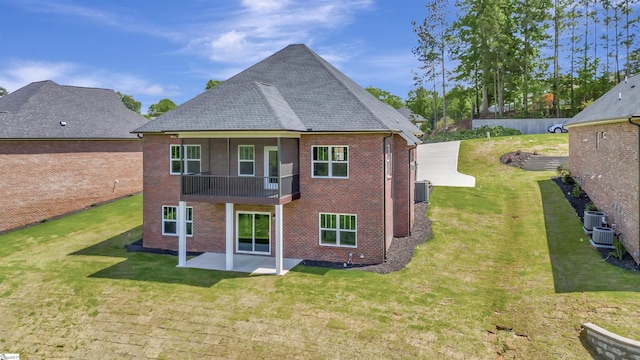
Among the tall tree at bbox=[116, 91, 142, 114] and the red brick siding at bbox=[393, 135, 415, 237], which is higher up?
the tall tree at bbox=[116, 91, 142, 114]

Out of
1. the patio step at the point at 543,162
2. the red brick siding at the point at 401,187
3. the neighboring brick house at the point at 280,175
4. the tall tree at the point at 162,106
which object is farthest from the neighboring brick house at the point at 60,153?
the tall tree at the point at 162,106

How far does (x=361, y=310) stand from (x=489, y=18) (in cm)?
4985

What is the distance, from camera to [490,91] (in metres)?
58.6

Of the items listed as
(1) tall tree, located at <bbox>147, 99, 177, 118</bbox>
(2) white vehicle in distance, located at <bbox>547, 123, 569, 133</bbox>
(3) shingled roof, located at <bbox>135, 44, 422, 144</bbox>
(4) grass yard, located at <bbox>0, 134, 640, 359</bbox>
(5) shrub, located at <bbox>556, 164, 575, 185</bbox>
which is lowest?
(4) grass yard, located at <bbox>0, 134, 640, 359</bbox>

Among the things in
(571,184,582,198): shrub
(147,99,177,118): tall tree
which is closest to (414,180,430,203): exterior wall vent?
(571,184,582,198): shrub

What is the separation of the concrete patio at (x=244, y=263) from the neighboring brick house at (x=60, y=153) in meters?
14.6

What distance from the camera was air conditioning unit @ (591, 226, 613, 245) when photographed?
15.9m

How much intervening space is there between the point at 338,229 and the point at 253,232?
417cm

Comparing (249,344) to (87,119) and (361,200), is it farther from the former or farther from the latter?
(87,119)

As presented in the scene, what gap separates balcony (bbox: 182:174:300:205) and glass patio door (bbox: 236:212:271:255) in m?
1.78

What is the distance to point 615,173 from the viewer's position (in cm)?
1691

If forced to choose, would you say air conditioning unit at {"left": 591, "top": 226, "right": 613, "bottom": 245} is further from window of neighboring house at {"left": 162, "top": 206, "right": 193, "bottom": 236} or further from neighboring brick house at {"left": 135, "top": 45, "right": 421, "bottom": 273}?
window of neighboring house at {"left": 162, "top": 206, "right": 193, "bottom": 236}

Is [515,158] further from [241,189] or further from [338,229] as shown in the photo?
[241,189]

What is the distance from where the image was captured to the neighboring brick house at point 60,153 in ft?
78.1
